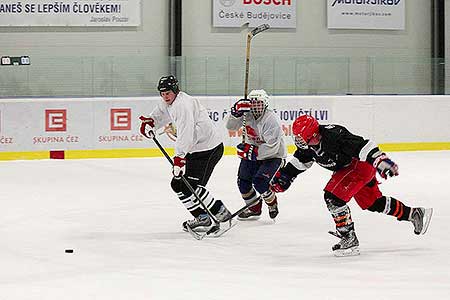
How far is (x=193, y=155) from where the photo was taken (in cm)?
735

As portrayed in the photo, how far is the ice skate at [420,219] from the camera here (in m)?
6.81

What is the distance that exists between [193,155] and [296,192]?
2697 mm

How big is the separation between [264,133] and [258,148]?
0.13 meters

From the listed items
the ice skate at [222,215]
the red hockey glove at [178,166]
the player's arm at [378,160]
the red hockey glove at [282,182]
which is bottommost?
the ice skate at [222,215]

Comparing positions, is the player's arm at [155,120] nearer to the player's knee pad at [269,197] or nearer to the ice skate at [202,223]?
the ice skate at [202,223]

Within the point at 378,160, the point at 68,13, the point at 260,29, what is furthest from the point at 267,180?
the point at 68,13

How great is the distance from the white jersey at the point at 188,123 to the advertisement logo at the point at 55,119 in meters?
5.72

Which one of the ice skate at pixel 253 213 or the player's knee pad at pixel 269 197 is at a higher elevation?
the player's knee pad at pixel 269 197

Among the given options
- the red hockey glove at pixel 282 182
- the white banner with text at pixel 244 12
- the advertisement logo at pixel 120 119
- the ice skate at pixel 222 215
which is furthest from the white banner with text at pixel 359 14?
the red hockey glove at pixel 282 182

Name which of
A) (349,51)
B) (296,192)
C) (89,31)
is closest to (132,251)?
(296,192)

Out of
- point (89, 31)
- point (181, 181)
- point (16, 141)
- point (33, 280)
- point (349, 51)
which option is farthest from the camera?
point (349, 51)

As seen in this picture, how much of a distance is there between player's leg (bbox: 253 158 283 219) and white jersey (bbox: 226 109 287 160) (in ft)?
0.19

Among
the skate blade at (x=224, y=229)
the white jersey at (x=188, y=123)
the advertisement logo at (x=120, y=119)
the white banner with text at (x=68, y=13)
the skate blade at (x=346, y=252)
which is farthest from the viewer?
the white banner with text at (x=68, y=13)

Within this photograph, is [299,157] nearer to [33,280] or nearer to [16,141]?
[33,280]
